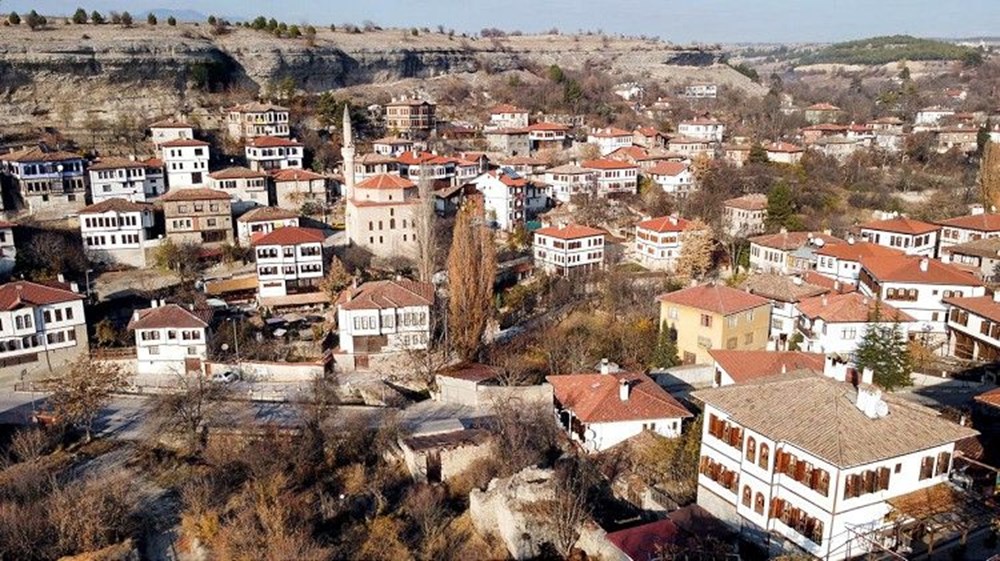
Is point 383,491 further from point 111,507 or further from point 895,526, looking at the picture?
point 895,526

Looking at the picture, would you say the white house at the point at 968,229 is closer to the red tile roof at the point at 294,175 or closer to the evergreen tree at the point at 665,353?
the evergreen tree at the point at 665,353

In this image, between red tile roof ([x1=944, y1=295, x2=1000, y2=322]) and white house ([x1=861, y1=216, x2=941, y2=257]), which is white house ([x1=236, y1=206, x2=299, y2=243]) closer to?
white house ([x1=861, y1=216, x2=941, y2=257])

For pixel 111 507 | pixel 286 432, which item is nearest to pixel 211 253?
pixel 286 432

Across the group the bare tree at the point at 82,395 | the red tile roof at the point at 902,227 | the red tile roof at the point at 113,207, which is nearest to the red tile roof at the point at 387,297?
the bare tree at the point at 82,395

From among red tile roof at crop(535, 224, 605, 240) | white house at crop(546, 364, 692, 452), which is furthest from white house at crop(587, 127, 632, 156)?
white house at crop(546, 364, 692, 452)

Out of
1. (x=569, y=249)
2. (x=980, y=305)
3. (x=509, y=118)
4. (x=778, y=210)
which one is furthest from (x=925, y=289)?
(x=509, y=118)

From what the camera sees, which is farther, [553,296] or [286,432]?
[553,296]
